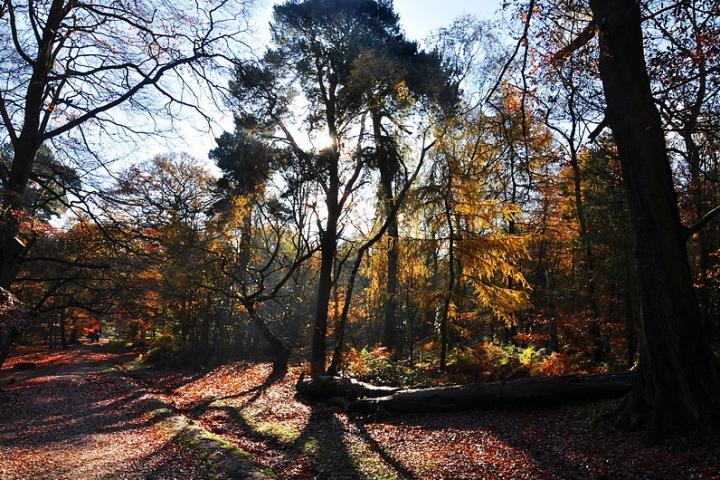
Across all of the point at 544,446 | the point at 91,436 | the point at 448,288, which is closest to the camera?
the point at 544,446

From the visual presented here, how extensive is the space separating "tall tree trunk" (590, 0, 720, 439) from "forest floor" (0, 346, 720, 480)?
0.48 meters

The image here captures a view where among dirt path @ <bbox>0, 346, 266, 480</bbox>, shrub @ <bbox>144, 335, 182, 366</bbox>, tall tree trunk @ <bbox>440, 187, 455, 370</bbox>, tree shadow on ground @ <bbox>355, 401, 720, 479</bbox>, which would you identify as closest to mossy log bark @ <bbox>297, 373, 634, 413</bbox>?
tree shadow on ground @ <bbox>355, 401, 720, 479</bbox>

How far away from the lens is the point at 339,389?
1233 cm

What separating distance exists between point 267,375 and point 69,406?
21.3ft

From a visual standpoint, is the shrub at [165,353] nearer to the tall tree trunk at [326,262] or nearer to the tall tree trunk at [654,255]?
the tall tree trunk at [326,262]

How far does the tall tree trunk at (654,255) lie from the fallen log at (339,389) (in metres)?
6.21

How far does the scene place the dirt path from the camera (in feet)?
23.5

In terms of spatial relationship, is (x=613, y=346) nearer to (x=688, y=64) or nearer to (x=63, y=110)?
(x=688, y=64)

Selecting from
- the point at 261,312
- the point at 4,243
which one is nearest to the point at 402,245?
the point at 4,243

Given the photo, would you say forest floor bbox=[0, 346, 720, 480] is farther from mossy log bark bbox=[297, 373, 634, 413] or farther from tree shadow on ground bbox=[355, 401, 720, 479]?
mossy log bark bbox=[297, 373, 634, 413]

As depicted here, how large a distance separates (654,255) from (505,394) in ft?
15.2

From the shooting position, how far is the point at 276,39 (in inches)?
648

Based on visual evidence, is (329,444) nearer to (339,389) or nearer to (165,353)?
(339,389)

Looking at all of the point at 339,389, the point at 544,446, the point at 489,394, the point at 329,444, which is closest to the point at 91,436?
the point at 329,444
